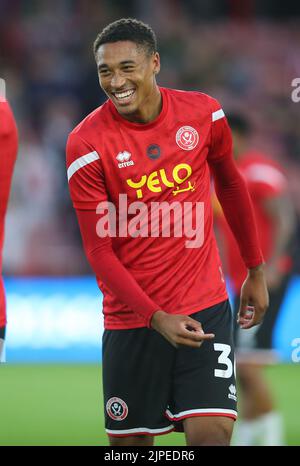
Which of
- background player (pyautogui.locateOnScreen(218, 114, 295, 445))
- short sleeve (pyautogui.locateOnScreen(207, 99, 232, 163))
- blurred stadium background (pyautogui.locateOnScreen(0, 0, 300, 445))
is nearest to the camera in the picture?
short sleeve (pyautogui.locateOnScreen(207, 99, 232, 163))

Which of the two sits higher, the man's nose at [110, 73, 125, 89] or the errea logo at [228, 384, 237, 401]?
the man's nose at [110, 73, 125, 89]

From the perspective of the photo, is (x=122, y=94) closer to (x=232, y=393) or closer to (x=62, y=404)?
(x=232, y=393)

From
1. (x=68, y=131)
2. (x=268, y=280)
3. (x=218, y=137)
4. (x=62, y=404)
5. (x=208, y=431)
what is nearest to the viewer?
(x=208, y=431)

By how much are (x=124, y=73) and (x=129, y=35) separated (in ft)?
0.59

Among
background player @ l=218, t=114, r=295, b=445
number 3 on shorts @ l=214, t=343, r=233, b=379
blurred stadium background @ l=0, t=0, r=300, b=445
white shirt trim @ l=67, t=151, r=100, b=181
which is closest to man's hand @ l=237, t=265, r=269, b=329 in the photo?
number 3 on shorts @ l=214, t=343, r=233, b=379

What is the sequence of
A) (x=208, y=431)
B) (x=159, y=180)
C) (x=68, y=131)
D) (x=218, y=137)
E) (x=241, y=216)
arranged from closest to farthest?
(x=208, y=431) → (x=159, y=180) → (x=218, y=137) → (x=241, y=216) → (x=68, y=131)

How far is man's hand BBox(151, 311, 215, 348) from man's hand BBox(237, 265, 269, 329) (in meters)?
0.67

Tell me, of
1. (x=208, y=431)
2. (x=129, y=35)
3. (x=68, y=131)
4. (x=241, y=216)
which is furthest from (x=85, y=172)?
(x=68, y=131)

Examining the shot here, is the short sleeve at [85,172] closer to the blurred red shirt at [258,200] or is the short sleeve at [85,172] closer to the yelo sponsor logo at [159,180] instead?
the yelo sponsor logo at [159,180]

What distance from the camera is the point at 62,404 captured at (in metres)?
8.58

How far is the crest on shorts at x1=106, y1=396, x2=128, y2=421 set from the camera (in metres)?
4.53

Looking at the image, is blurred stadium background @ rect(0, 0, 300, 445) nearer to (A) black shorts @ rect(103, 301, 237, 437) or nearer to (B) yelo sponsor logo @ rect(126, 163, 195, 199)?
(A) black shorts @ rect(103, 301, 237, 437)

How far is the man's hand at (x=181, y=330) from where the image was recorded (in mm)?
3949

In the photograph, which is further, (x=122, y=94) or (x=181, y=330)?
(x=122, y=94)
